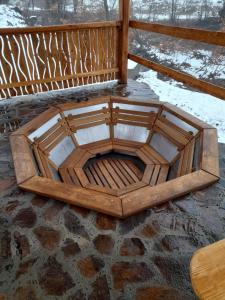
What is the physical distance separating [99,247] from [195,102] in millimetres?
5481

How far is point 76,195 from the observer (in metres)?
2.18

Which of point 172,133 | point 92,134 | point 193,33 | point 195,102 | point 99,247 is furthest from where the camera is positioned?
point 195,102

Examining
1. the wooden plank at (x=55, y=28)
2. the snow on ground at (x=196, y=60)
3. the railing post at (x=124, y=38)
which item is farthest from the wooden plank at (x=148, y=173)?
the snow on ground at (x=196, y=60)

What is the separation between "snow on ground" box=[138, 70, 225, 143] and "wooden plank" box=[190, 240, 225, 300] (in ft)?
13.5

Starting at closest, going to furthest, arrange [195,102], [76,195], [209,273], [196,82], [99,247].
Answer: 1. [209,273]
2. [99,247]
3. [76,195]
4. [196,82]
5. [195,102]

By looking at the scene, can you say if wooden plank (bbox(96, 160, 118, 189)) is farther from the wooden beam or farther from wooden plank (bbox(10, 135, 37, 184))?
the wooden beam

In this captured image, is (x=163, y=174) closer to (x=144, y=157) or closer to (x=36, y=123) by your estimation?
(x=144, y=157)

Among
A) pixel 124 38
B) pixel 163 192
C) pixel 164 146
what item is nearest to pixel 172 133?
pixel 164 146

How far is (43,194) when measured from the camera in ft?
7.27

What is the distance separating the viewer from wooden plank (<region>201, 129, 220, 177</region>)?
97.9 inches

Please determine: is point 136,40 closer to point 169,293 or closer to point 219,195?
point 219,195

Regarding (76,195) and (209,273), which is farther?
(76,195)

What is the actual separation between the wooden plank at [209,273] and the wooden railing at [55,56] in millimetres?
4166

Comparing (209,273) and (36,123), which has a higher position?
(209,273)
